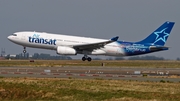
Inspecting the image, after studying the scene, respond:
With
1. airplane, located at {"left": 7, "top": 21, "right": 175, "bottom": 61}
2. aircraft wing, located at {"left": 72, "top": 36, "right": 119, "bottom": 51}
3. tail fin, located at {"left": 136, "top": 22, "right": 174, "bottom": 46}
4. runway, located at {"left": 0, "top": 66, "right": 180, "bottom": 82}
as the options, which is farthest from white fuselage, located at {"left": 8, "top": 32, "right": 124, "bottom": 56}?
runway, located at {"left": 0, "top": 66, "right": 180, "bottom": 82}

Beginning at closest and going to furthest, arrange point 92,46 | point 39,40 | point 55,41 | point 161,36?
point 39,40
point 55,41
point 92,46
point 161,36

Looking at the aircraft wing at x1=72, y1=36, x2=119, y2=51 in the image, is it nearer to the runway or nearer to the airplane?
the airplane

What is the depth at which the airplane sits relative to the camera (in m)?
62.4

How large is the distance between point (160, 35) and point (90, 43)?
1290 cm

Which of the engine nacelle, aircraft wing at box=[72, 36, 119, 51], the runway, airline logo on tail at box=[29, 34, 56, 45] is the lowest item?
the runway

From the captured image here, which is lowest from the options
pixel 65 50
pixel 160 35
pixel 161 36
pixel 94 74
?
pixel 94 74

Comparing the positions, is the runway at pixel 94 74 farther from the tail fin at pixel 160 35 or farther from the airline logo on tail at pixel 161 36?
the airline logo on tail at pixel 161 36

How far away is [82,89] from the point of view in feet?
77.3

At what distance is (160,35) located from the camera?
221 feet

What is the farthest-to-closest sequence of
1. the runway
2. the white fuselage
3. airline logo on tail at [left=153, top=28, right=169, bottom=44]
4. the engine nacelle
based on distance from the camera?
airline logo on tail at [left=153, top=28, right=169, bottom=44], the white fuselage, the engine nacelle, the runway

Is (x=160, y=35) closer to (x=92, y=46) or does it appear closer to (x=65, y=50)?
(x=92, y=46)

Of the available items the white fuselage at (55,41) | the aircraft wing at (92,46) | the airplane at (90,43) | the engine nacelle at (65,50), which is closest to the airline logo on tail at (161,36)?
the airplane at (90,43)

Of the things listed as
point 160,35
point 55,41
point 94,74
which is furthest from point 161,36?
point 94,74

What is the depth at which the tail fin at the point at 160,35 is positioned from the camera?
6675 cm
